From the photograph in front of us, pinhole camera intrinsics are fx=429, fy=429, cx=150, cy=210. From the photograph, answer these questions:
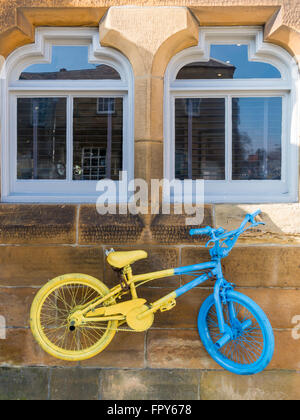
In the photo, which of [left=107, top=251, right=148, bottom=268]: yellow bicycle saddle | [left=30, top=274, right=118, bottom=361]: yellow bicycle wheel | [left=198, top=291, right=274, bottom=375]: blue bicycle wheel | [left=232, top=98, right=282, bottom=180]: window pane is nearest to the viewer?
[left=107, top=251, right=148, bottom=268]: yellow bicycle saddle

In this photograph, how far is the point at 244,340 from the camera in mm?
3191

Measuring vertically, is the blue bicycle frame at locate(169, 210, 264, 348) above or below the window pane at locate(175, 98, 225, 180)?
below

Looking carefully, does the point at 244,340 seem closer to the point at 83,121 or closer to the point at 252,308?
the point at 252,308

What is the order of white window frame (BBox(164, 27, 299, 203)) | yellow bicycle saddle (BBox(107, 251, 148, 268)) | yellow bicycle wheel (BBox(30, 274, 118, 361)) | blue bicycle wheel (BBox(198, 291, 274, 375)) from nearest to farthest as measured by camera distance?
yellow bicycle saddle (BBox(107, 251, 148, 268)), blue bicycle wheel (BBox(198, 291, 274, 375)), yellow bicycle wheel (BBox(30, 274, 118, 361)), white window frame (BBox(164, 27, 299, 203))

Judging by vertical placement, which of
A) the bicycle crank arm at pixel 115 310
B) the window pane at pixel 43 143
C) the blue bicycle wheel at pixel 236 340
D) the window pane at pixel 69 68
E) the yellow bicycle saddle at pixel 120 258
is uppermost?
the window pane at pixel 69 68

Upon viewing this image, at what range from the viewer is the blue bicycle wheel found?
9.79ft

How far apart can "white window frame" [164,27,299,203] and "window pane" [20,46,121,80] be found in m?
0.55

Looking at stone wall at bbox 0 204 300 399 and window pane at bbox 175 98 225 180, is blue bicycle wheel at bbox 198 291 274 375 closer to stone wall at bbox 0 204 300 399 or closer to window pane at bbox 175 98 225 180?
stone wall at bbox 0 204 300 399

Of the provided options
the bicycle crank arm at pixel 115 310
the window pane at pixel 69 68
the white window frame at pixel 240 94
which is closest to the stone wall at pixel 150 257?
the white window frame at pixel 240 94

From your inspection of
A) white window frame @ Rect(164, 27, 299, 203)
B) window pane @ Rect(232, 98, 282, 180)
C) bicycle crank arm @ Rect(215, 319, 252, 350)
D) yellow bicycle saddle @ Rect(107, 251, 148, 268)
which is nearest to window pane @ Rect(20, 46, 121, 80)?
white window frame @ Rect(164, 27, 299, 203)

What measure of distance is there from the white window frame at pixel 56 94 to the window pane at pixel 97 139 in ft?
0.15

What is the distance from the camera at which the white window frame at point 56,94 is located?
3521 millimetres

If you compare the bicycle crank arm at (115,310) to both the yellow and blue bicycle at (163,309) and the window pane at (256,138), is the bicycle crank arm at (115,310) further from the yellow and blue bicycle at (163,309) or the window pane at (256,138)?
the window pane at (256,138)

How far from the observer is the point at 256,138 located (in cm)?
358
